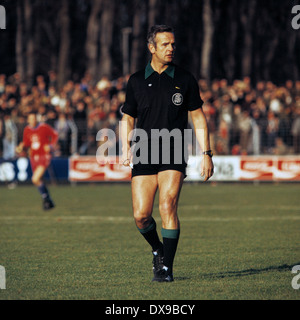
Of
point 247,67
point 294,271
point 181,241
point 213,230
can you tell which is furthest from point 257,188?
point 247,67

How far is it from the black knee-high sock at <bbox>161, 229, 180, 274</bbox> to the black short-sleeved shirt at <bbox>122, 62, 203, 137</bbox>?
1.01 m

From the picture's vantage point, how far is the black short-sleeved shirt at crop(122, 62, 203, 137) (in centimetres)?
800

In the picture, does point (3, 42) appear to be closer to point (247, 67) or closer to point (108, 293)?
point (247, 67)

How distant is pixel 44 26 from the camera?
57.2 meters

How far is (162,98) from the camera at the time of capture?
8.00m

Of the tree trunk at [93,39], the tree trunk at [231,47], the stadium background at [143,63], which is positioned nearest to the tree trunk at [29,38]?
the stadium background at [143,63]

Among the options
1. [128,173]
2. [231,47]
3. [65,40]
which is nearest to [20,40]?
[65,40]

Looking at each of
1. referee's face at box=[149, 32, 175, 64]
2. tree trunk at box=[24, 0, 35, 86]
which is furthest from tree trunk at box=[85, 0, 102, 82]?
referee's face at box=[149, 32, 175, 64]

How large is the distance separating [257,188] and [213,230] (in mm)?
11004

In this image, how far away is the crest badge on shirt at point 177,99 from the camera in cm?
799

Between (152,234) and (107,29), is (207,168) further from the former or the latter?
(107,29)

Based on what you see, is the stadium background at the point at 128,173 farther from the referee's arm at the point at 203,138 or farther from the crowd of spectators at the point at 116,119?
the referee's arm at the point at 203,138

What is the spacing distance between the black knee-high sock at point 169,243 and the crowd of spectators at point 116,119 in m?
16.8

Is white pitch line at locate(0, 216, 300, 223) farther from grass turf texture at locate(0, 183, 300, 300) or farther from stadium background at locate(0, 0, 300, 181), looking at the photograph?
stadium background at locate(0, 0, 300, 181)
